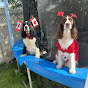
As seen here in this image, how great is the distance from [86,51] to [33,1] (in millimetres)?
3638

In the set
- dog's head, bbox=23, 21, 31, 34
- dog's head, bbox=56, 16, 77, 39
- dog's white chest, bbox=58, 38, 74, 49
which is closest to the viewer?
dog's head, bbox=56, 16, 77, 39

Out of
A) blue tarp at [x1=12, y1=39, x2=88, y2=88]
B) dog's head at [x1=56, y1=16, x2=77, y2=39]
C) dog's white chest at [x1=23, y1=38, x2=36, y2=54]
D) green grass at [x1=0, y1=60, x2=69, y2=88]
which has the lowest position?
green grass at [x1=0, y1=60, x2=69, y2=88]

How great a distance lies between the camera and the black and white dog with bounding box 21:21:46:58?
2366mm

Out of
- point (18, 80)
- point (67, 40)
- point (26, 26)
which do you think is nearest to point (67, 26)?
point (67, 40)

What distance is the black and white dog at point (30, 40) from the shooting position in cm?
237

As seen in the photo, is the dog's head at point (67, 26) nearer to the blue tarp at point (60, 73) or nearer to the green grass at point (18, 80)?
the blue tarp at point (60, 73)

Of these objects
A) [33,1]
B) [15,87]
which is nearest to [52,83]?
[15,87]

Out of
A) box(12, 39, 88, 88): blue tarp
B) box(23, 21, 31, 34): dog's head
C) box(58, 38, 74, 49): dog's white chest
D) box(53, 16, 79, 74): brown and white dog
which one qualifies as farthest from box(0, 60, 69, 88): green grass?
box(23, 21, 31, 34): dog's head

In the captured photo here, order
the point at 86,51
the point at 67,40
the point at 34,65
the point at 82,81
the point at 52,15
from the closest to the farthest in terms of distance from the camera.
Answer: the point at 82,81
the point at 67,40
the point at 34,65
the point at 86,51
the point at 52,15

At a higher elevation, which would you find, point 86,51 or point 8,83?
point 86,51

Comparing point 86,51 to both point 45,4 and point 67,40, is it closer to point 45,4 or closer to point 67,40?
point 67,40

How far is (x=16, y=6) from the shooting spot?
15.7 ft

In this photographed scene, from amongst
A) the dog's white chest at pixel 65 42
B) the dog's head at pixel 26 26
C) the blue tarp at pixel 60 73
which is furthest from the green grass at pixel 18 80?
the dog's head at pixel 26 26

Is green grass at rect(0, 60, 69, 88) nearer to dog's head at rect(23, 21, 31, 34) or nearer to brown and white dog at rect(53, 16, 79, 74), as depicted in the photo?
brown and white dog at rect(53, 16, 79, 74)
